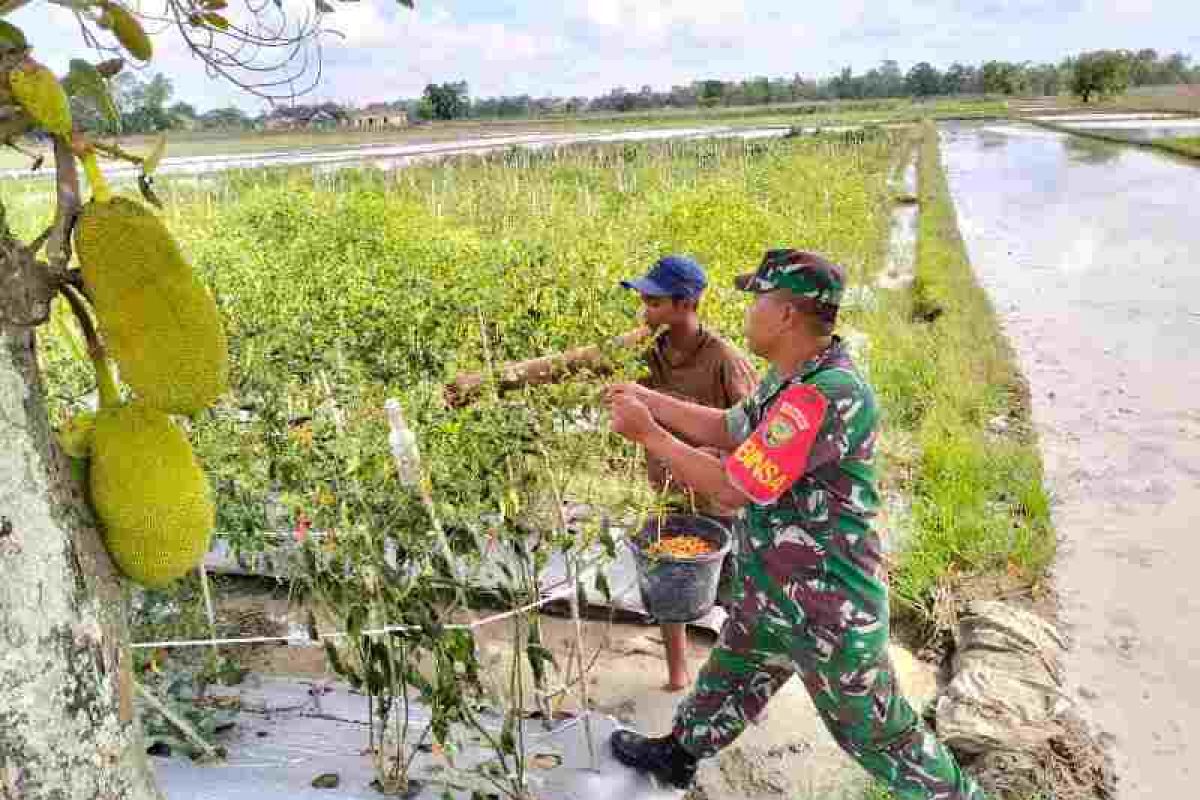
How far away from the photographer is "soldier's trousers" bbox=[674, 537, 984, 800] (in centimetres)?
214

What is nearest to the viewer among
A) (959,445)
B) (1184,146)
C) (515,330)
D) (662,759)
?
(662,759)

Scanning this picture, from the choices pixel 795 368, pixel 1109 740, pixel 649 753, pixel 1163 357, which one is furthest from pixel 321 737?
pixel 1163 357

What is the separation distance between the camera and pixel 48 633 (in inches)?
36.4

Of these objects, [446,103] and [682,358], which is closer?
[682,358]

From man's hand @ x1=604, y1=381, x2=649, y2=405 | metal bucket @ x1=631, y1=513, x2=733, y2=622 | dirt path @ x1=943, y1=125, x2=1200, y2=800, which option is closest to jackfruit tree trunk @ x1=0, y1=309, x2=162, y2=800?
man's hand @ x1=604, y1=381, x2=649, y2=405

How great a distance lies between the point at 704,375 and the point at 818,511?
1.14 m

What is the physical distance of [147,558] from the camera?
41.4 inches

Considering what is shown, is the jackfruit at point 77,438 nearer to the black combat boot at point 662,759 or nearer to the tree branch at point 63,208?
the tree branch at point 63,208

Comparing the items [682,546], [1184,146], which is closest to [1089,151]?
[1184,146]

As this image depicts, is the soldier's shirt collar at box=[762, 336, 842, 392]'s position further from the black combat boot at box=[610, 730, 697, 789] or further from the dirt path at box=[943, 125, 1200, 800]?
the dirt path at box=[943, 125, 1200, 800]

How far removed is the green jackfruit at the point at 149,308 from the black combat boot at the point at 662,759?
5.97 ft

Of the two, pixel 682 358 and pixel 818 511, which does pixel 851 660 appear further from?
pixel 682 358

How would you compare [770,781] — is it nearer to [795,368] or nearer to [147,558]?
[795,368]

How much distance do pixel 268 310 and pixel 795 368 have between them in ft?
7.17
